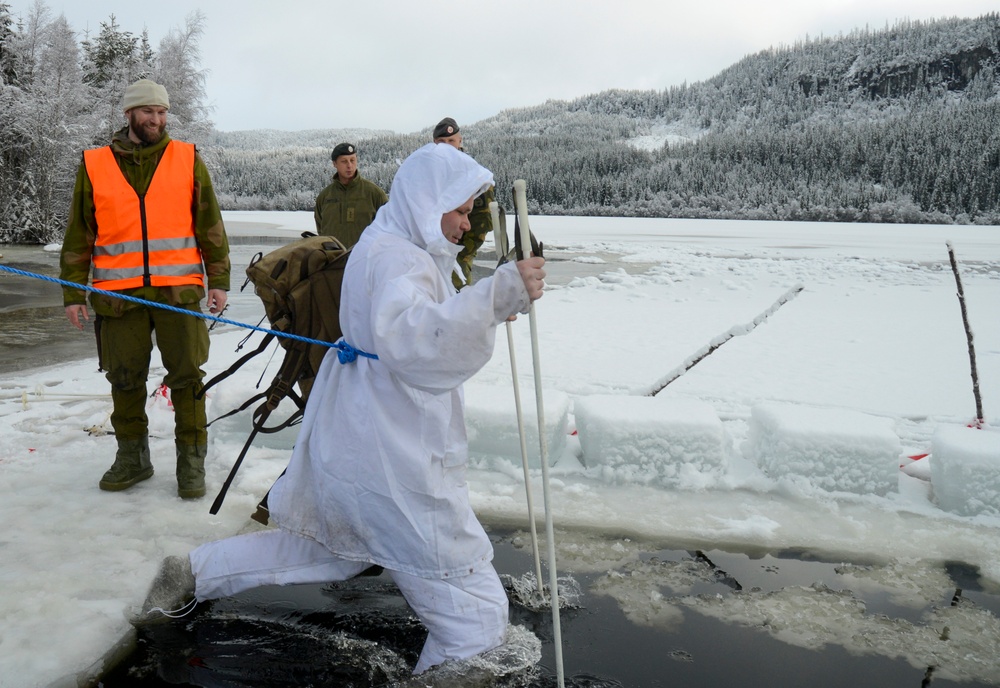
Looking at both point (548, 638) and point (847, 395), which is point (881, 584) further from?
point (847, 395)

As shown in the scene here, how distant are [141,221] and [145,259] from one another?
0.57ft

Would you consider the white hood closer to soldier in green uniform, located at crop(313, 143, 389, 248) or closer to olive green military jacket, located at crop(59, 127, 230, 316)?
olive green military jacket, located at crop(59, 127, 230, 316)

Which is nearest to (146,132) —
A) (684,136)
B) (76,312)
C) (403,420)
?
(76,312)

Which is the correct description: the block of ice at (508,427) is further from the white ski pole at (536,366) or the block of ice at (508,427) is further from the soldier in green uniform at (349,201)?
the soldier in green uniform at (349,201)

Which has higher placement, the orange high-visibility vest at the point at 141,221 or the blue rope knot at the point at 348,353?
the orange high-visibility vest at the point at 141,221

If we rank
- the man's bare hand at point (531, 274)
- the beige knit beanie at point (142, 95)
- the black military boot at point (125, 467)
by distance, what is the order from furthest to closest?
the black military boot at point (125, 467), the beige knit beanie at point (142, 95), the man's bare hand at point (531, 274)

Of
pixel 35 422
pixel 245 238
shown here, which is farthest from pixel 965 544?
pixel 245 238

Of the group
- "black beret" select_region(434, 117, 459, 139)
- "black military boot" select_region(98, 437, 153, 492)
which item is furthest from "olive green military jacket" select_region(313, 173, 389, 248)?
"black military boot" select_region(98, 437, 153, 492)

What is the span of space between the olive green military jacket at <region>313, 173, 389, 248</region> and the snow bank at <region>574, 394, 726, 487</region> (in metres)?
2.49

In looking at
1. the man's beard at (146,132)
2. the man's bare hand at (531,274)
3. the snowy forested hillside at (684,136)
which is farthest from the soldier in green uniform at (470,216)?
the snowy forested hillside at (684,136)

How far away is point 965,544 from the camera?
3.42 metres

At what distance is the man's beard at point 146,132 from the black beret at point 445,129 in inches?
76.6

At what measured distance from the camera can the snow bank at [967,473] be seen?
3.64m

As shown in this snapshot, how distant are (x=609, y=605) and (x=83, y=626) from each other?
6.11 ft
